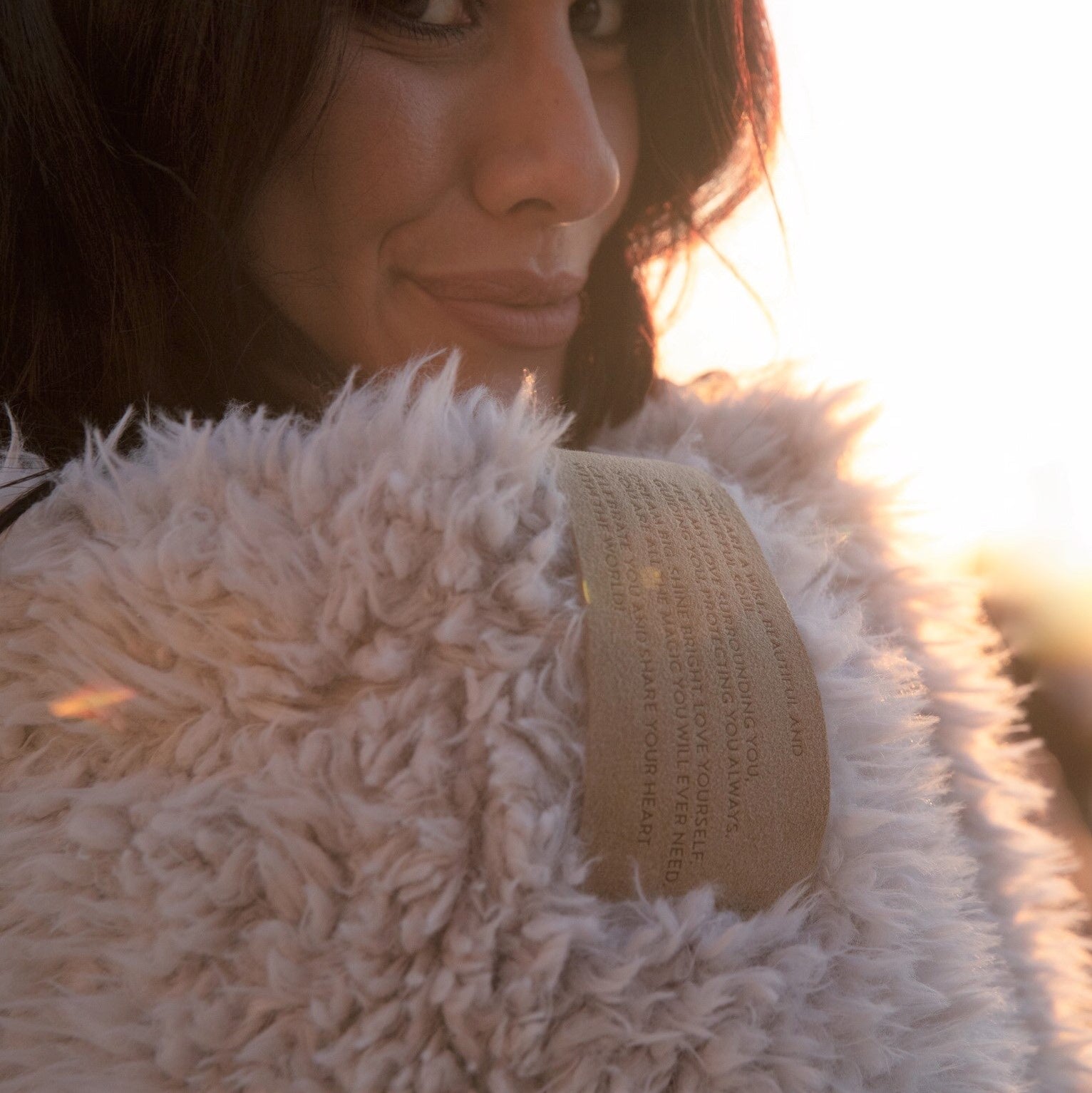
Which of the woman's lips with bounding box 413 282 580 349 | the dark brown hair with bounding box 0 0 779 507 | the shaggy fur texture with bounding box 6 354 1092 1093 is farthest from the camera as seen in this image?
the woman's lips with bounding box 413 282 580 349

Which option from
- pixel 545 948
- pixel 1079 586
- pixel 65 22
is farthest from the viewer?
pixel 1079 586

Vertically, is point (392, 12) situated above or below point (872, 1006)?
above

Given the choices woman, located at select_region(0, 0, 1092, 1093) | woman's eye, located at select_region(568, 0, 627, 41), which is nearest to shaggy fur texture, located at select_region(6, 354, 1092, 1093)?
woman, located at select_region(0, 0, 1092, 1093)

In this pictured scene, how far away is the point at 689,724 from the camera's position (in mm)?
396

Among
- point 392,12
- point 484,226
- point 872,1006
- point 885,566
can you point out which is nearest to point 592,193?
point 484,226

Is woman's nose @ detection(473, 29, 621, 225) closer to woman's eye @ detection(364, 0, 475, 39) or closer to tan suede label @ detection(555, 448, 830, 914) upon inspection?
woman's eye @ detection(364, 0, 475, 39)

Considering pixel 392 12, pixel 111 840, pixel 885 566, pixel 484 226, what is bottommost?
pixel 111 840

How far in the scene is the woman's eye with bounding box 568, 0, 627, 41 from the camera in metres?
0.85

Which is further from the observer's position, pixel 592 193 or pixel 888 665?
pixel 592 193

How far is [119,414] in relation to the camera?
0.69 m

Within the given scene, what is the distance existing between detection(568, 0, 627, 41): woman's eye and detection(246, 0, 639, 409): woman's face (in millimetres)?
132

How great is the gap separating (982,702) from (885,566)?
12 cm

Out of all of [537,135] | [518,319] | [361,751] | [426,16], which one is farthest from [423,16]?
[361,751]

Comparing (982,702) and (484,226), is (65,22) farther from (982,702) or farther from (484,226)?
(982,702)
